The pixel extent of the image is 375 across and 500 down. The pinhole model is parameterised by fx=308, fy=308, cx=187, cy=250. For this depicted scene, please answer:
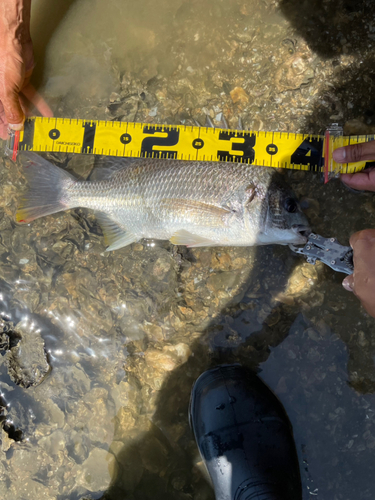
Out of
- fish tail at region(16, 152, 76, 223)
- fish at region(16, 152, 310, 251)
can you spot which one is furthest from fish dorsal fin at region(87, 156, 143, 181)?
fish tail at region(16, 152, 76, 223)

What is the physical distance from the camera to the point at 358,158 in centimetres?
258

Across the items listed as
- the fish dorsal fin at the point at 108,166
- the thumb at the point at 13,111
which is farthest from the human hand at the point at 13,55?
the fish dorsal fin at the point at 108,166

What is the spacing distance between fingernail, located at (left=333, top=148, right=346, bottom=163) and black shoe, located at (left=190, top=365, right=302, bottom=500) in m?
2.08

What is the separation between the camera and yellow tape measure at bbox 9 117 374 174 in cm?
294

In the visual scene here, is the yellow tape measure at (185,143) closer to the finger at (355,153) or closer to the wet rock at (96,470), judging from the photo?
the finger at (355,153)

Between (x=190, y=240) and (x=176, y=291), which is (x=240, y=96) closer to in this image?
(x=190, y=240)

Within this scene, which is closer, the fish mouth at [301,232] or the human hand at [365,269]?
the human hand at [365,269]

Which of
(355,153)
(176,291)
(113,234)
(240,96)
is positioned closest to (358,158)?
(355,153)

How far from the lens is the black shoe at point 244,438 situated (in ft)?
8.69

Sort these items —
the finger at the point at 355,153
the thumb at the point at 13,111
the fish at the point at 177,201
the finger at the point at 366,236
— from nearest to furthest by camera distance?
the finger at the point at 366,236 → the finger at the point at 355,153 → the fish at the point at 177,201 → the thumb at the point at 13,111

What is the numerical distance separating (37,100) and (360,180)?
3.32m

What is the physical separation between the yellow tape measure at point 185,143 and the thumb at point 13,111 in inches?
4.3

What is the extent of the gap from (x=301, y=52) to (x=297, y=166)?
3.77 ft

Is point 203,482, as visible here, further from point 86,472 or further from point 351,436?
point 351,436
